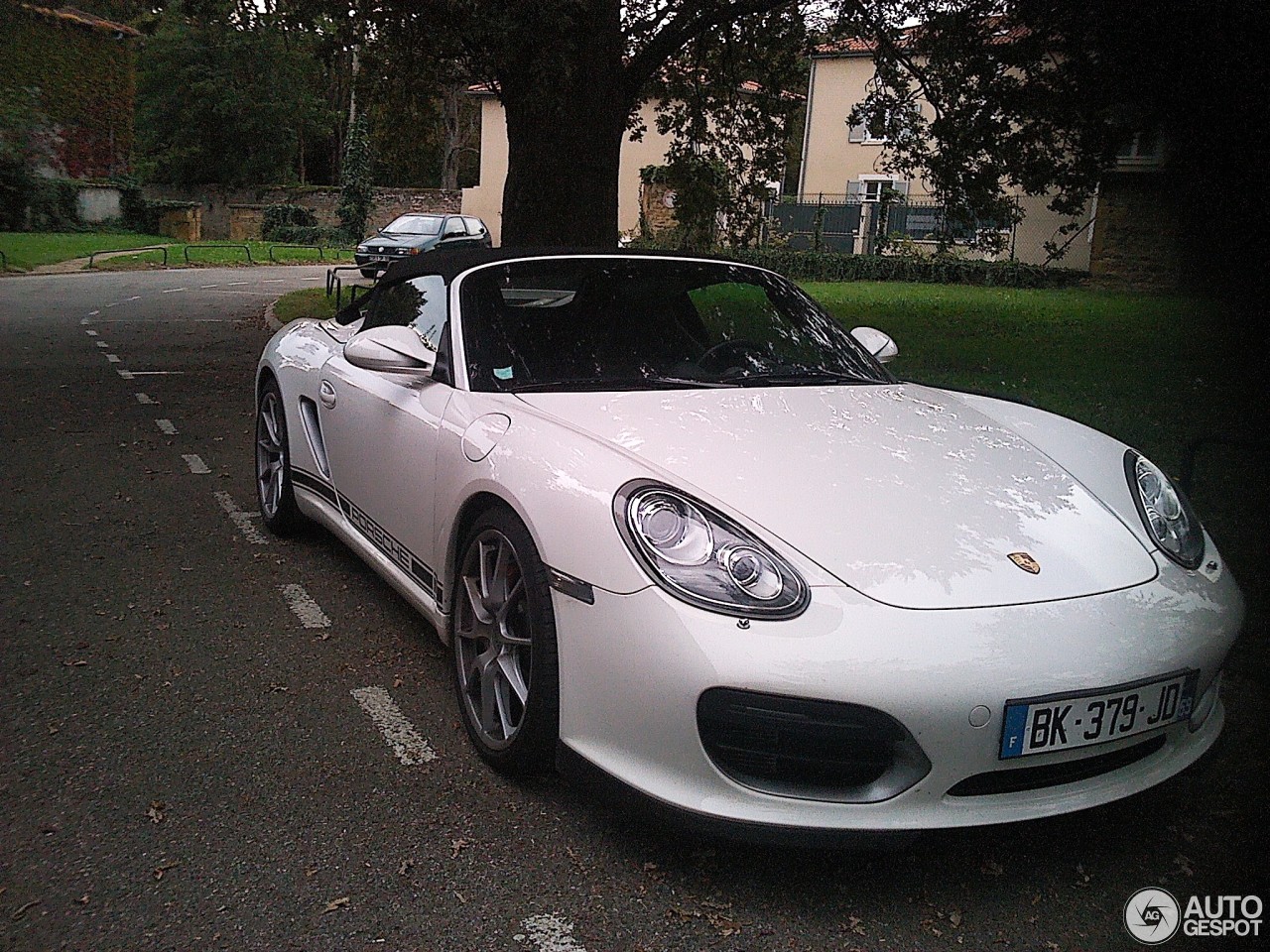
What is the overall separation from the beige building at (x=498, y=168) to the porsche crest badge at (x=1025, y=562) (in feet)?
108

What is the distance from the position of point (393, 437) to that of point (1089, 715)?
2.29 m

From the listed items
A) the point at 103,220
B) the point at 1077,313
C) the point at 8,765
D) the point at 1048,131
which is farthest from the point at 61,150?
the point at 8,765

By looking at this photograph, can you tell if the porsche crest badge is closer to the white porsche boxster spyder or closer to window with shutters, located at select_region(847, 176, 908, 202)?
the white porsche boxster spyder

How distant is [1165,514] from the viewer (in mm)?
3096

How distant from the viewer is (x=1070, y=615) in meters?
2.49

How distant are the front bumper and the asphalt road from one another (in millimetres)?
112

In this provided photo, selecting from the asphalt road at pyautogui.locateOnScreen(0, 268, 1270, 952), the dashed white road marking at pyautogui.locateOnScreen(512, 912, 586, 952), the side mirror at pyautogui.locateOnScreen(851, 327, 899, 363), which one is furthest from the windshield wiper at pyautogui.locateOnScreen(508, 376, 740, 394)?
the dashed white road marking at pyautogui.locateOnScreen(512, 912, 586, 952)

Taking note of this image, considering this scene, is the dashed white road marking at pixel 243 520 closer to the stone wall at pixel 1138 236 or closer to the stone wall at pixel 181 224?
the stone wall at pixel 1138 236

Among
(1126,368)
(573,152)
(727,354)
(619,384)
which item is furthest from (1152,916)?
(1126,368)

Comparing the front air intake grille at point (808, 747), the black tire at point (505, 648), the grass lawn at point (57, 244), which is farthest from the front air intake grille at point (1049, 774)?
the grass lawn at point (57, 244)

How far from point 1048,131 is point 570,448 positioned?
9271 mm

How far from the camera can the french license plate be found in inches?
93.0

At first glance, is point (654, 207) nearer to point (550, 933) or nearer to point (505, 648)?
point (505, 648)

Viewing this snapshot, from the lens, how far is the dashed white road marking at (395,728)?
3211 mm
